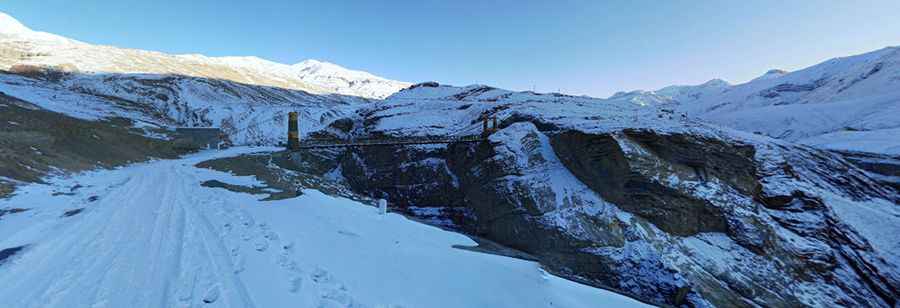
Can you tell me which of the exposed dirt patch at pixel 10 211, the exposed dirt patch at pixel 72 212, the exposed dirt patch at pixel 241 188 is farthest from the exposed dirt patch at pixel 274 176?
the exposed dirt patch at pixel 10 211

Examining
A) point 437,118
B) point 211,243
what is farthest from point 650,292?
point 437,118

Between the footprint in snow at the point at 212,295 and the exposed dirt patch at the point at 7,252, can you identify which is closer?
the footprint in snow at the point at 212,295

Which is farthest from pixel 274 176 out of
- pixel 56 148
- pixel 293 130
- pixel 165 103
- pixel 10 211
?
pixel 165 103

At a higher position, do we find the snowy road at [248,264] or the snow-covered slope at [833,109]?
the snow-covered slope at [833,109]

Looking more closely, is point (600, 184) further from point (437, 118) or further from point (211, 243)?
point (437, 118)

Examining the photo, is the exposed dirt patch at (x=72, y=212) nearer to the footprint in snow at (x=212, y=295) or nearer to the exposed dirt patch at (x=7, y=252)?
the exposed dirt patch at (x=7, y=252)

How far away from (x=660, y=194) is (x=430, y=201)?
1697 cm

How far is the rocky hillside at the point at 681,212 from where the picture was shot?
49.3 ft

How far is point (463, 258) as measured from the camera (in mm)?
6777

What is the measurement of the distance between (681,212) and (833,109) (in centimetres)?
5983

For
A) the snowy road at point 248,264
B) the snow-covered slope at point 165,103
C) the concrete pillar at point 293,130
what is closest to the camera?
the snowy road at point 248,264

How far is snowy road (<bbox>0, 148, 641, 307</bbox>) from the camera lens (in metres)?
4.57

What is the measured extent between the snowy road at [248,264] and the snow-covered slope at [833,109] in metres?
39.4

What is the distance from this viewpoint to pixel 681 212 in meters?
18.0
